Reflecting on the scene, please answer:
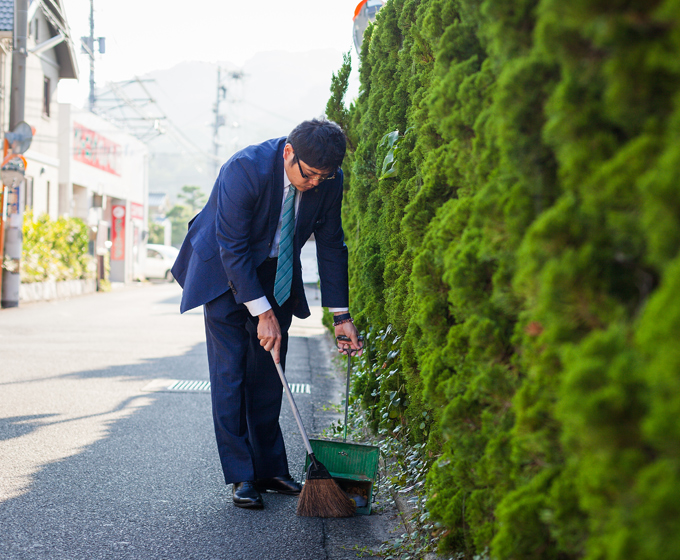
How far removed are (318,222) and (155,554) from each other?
5.87 ft

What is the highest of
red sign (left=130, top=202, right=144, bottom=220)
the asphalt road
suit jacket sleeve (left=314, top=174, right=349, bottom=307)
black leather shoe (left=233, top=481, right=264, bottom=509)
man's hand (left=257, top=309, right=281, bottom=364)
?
red sign (left=130, top=202, right=144, bottom=220)

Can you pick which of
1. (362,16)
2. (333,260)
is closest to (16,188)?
(362,16)

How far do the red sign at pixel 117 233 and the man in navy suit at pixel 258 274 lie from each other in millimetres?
27073

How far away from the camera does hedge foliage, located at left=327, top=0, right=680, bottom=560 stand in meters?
1.00

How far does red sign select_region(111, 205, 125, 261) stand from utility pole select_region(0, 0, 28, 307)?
15.8m

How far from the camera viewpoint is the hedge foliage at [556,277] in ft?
3.27

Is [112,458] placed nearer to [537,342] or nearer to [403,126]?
[403,126]

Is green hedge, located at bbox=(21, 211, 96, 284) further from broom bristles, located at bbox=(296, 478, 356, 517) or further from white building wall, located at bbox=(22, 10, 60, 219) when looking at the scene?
broom bristles, located at bbox=(296, 478, 356, 517)

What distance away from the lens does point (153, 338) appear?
10016 mm

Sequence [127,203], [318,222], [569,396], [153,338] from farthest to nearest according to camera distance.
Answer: [127,203] → [153,338] → [318,222] → [569,396]

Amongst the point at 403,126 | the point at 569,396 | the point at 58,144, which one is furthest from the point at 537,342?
the point at 58,144

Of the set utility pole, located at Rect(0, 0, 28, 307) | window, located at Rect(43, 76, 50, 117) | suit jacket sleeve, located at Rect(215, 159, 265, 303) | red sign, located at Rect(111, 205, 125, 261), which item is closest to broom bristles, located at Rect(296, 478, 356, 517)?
suit jacket sleeve, located at Rect(215, 159, 265, 303)

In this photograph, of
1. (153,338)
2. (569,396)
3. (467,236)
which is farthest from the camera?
(153,338)

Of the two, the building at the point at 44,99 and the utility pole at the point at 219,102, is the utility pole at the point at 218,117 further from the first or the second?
the building at the point at 44,99
